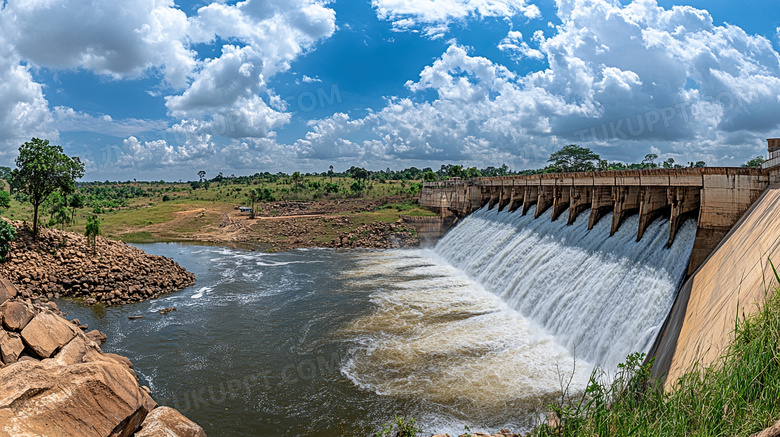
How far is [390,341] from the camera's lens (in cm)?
1731

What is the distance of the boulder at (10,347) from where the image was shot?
9.80 metres

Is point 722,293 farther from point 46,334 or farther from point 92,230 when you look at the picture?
point 92,230

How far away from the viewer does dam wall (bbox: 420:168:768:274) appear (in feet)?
47.3

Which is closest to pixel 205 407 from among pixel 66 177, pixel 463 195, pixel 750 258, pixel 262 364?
pixel 262 364

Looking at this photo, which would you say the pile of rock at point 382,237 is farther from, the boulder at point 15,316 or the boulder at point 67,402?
the boulder at point 67,402

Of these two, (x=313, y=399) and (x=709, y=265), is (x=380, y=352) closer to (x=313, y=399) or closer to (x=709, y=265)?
(x=313, y=399)

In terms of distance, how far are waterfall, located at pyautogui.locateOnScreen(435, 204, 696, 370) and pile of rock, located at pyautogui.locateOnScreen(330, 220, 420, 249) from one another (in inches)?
724

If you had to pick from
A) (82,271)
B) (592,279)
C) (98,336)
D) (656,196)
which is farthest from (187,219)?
(656,196)

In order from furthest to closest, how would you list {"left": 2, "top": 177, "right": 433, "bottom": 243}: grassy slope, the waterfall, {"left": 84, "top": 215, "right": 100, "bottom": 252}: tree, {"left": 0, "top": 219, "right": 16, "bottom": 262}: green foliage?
{"left": 2, "top": 177, "right": 433, "bottom": 243}: grassy slope
{"left": 84, "top": 215, "right": 100, "bottom": 252}: tree
{"left": 0, "top": 219, "right": 16, "bottom": 262}: green foliage
the waterfall

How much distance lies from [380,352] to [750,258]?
11971 millimetres

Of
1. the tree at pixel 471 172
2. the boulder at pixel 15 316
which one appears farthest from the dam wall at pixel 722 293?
the tree at pixel 471 172

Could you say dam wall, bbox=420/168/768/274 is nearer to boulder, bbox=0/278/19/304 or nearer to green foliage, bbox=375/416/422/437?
green foliage, bbox=375/416/422/437

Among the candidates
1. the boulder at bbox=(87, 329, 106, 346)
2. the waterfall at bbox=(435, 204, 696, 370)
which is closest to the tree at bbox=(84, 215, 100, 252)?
the boulder at bbox=(87, 329, 106, 346)

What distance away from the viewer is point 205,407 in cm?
1314
